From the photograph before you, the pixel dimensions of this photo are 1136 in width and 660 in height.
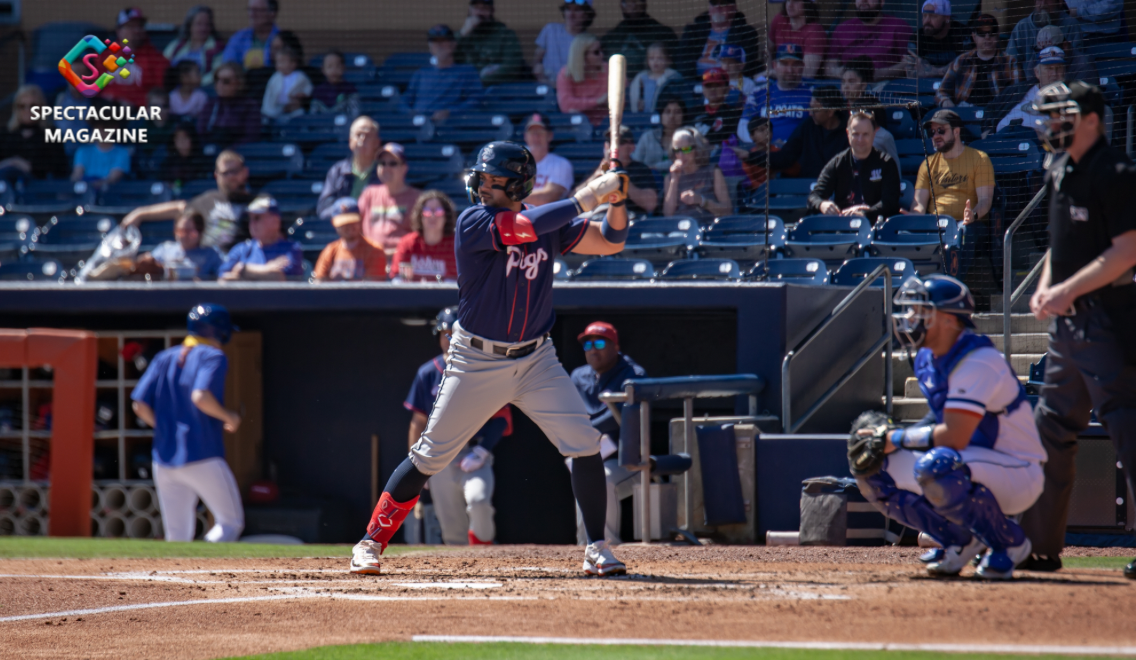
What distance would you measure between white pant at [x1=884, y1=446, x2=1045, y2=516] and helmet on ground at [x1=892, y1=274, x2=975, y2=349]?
1.41ft

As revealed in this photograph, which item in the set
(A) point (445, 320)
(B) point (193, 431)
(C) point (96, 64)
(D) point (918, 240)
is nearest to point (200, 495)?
(B) point (193, 431)

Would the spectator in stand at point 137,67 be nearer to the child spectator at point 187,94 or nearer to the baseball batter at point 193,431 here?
the child spectator at point 187,94

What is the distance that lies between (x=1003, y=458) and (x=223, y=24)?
33.6ft

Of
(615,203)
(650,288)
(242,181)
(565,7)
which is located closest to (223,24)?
(242,181)

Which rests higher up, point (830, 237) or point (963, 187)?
point (963, 187)

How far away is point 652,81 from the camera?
361 inches

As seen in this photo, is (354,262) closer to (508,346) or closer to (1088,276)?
(508,346)

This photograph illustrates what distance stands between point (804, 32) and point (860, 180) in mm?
1118

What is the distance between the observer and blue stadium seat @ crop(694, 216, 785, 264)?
26.7 ft

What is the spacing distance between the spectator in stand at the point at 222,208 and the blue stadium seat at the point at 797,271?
4.50 metres

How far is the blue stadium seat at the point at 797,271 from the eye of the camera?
822cm

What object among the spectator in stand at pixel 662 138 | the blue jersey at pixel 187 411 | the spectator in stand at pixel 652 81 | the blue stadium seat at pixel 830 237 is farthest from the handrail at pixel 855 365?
the blue jersey at pixel 187 411

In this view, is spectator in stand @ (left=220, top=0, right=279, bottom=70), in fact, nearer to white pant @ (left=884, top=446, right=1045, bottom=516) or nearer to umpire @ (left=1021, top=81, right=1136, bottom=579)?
umpire @ (left=1021, top=81, right=1136, bottom=579)

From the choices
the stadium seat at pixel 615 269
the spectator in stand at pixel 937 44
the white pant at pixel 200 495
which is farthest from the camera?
the stadium seat at pixel 615 269
